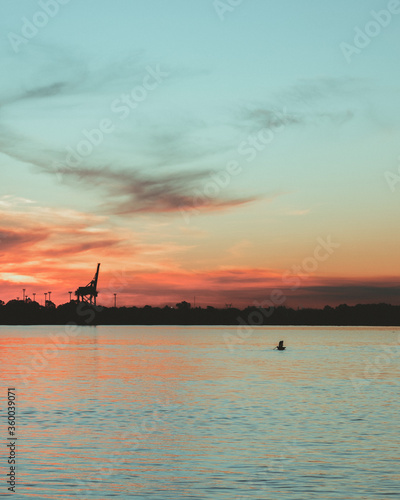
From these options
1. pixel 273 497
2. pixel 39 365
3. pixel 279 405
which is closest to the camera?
pixel 273 497

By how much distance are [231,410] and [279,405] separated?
464 cm

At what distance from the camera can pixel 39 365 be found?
282 ft

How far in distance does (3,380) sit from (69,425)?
99.3 feet

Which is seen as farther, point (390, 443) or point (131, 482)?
point (390, 443)

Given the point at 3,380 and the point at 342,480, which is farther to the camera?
Answer: the point at 3,380

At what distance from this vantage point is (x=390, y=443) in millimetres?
30766

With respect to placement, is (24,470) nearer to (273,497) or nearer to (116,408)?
(273,497)

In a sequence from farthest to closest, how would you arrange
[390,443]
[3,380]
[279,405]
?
[3,380] < [279,405] < [390,443]

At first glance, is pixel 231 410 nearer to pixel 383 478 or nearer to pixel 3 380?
pixel 383 478

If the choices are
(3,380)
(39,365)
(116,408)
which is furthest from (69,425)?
(39,365)

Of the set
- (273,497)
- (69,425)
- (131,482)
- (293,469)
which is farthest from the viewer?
(69,425)

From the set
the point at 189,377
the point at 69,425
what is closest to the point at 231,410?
the point at 69,425

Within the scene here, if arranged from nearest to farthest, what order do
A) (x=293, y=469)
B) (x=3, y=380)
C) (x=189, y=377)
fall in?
(x=293, y=469) < (x=3, y=380) < (x=189, y=377)
